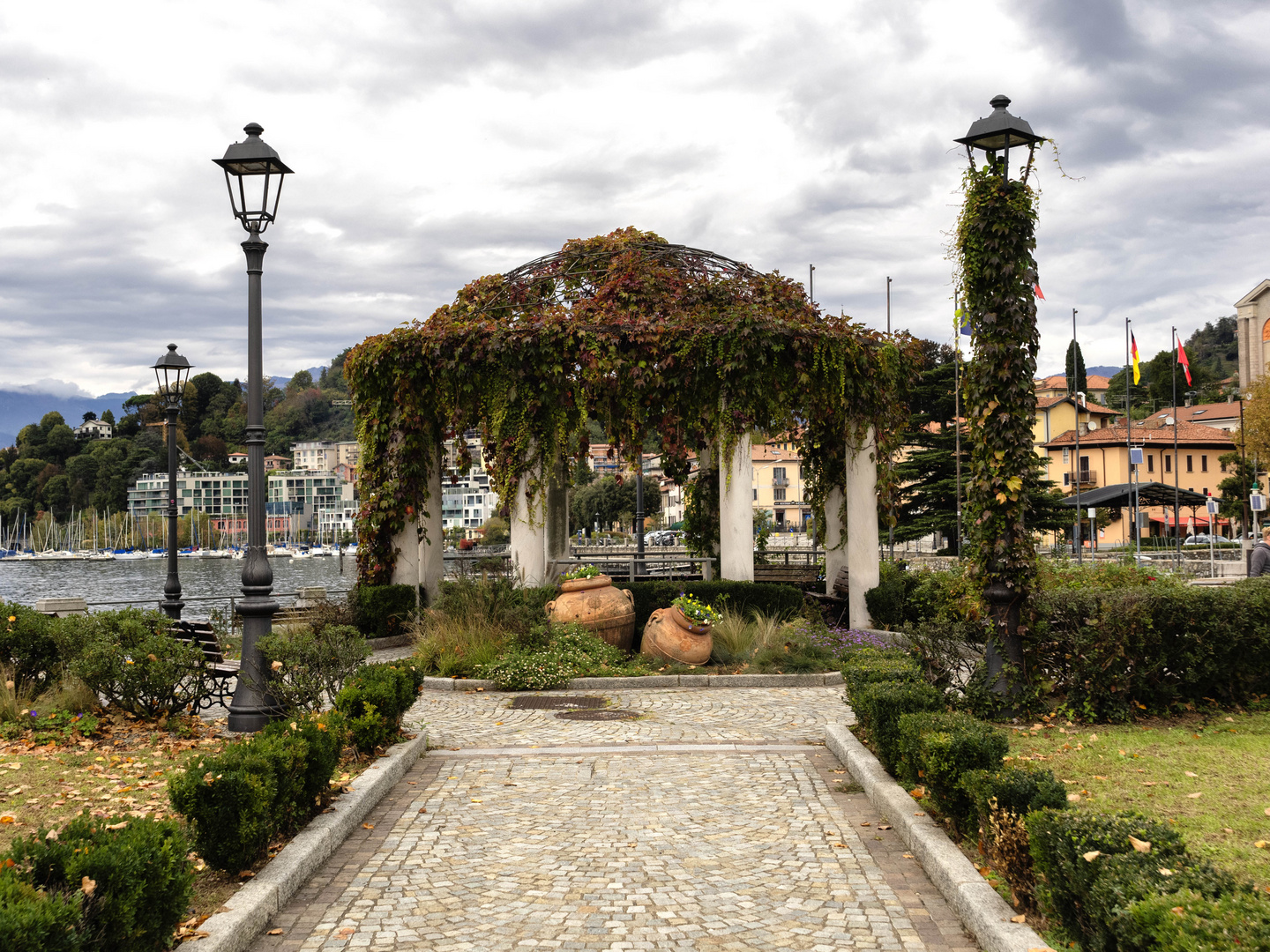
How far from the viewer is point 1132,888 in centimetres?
339

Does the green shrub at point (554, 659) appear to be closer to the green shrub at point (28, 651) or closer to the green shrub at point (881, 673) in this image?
the green shrub at point (881, 673)

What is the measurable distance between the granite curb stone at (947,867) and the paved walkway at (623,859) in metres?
0.09

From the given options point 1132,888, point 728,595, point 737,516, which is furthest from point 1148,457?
point 1132,888

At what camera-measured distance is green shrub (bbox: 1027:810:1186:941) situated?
3.67m

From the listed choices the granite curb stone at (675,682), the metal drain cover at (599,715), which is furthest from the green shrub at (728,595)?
the metal drain cover at (599,715)

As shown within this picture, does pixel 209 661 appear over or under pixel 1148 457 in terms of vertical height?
under

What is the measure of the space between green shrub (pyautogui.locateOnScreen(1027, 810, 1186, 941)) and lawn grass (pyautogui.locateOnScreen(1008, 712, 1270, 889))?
69cm

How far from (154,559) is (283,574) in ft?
119

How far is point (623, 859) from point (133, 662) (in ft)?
17.6

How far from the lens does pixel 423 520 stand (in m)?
17.3

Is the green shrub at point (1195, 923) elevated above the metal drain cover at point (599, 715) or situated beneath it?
elevated above

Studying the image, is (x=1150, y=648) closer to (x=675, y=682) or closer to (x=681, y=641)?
(x=675, y=682)

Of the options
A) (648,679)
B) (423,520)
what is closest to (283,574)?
(423,520)

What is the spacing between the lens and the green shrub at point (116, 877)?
11.3 feet
